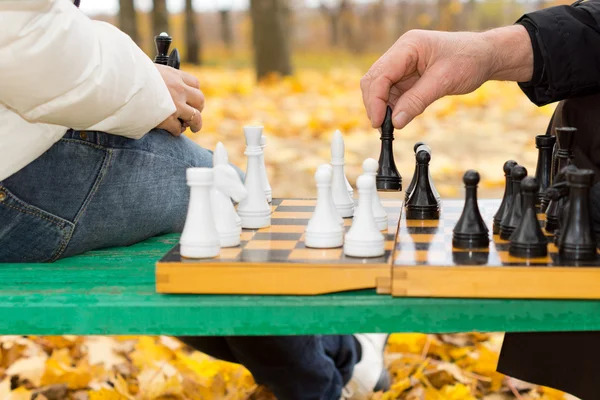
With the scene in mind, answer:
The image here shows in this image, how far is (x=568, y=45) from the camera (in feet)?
6.42

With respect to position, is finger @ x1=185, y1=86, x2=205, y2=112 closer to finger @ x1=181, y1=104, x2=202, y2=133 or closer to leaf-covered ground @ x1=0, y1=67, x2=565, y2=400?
finger @ x1=181, y1=104, x2=202, y2=133

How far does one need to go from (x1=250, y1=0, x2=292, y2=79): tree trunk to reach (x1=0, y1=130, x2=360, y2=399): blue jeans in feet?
28.1

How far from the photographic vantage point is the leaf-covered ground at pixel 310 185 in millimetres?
2641

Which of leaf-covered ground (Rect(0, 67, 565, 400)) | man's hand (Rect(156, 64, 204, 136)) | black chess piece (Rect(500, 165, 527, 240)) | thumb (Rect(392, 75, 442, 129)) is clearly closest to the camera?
black chess piece (Rect(500, 165, 527, 240))

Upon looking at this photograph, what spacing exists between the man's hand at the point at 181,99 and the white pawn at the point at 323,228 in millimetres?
546

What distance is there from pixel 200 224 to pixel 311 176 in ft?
12.5

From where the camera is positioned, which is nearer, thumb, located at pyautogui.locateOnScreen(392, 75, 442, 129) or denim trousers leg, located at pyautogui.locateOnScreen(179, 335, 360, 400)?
thumb, located at pyautogui.locateOnScreen(392, 75, 442, 129)

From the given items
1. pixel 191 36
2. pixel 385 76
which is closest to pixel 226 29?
pixel 191 36

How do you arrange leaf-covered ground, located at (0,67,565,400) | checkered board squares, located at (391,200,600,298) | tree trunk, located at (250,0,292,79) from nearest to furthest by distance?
checkered board squares, located at (391,200,600,298) → leaf-covered ground, located at (0,67,565,400) → tree trunk, located at (250,0,292,79)

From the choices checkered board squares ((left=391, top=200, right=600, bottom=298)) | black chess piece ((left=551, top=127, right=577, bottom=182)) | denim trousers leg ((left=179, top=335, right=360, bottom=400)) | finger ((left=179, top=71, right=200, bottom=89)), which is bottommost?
denim trousers leg ((left=179, top=335, right=360, bottom=400))

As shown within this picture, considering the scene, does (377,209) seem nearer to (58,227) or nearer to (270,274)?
(270,274)

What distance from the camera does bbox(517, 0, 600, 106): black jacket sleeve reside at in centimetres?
196

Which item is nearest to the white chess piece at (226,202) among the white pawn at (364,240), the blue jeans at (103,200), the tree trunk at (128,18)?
the white pawn at (364,240)

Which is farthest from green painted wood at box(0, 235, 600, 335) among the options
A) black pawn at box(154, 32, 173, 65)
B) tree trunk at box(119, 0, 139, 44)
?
tree trunk at box(119, 0, 139, 44)
